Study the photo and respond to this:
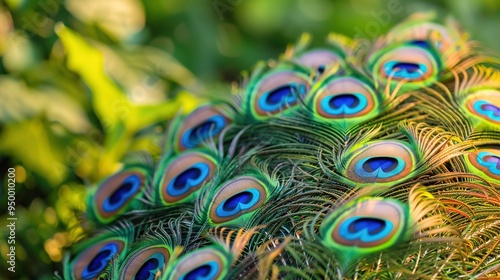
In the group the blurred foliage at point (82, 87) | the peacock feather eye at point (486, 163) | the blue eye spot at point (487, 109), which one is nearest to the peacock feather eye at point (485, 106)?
the blue eye spot at point (487, 109)

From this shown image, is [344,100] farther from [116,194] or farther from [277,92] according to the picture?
[116,194]

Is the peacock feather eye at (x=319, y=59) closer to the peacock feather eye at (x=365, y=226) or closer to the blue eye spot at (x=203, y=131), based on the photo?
the blue eye spot at (x=203, y=131)

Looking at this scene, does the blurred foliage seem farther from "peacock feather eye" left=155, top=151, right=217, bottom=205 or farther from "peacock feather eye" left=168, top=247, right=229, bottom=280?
"peacock feather eye" left=168, top=247, right=229, bottom=280

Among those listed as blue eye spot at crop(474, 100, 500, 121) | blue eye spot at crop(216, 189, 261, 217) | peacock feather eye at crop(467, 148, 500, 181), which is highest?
blue eye spot at crop(474, 100, 500, 121)

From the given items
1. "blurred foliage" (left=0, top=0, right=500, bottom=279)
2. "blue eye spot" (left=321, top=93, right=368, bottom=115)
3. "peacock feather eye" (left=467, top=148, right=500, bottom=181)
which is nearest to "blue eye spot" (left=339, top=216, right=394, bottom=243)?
"peacock feather eye" (left=467, top=148, right=500, bottom=181)

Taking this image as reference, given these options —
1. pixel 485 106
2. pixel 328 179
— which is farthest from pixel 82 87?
pixel 485 106

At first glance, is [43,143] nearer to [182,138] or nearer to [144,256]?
[182,138]

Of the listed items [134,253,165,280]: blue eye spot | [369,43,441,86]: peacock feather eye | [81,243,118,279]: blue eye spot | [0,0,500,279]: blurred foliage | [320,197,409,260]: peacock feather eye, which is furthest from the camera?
[0,0,500,279]: blurred foliage
